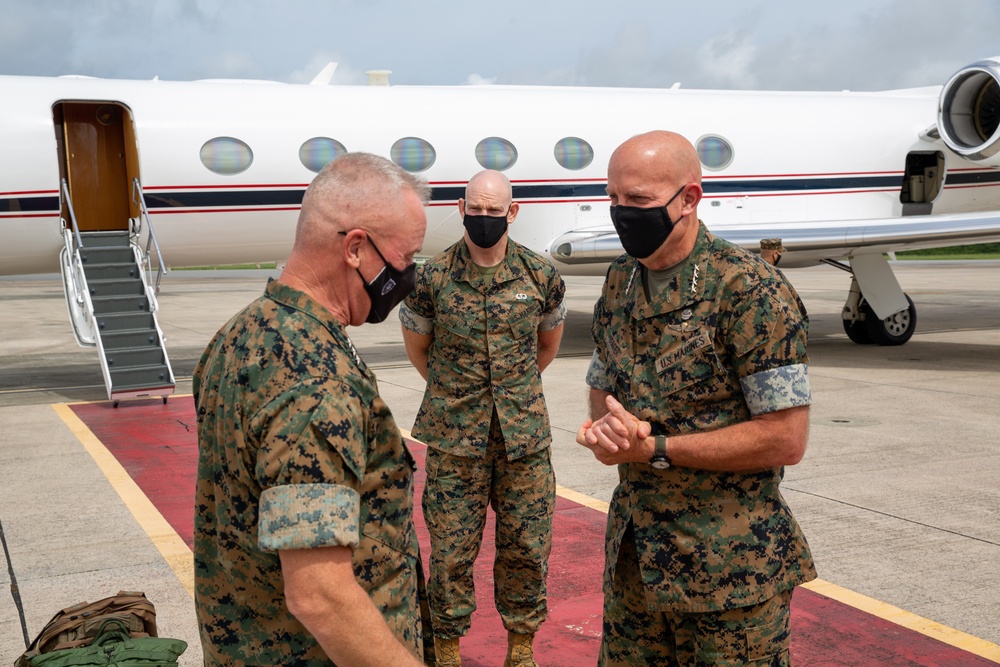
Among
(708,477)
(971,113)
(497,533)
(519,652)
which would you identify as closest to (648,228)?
(708,477)

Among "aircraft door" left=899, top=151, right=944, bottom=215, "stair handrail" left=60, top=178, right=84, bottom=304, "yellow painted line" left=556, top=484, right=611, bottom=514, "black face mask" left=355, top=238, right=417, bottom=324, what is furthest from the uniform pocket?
"aircraft door" left=899, top=151, right=944, bottom=215

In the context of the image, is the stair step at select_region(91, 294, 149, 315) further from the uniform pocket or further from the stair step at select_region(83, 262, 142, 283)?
the uniform pocket

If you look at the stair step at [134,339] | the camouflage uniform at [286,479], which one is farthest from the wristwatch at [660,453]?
the stair step at [134,339]

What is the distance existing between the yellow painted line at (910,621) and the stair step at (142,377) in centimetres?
734

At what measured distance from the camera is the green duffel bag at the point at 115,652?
9.85 ft

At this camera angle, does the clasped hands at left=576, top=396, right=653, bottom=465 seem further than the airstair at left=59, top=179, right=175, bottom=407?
No

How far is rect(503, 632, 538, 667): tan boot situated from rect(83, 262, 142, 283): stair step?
326 inches

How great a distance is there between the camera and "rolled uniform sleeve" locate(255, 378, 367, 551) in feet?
6.25

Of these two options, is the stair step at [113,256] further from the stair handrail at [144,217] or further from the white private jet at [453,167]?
the stair handrail at [144,217]

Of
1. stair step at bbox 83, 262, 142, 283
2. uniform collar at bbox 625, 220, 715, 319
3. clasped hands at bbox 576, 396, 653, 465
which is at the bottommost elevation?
stair step at bbox 83, 262, 142, 283

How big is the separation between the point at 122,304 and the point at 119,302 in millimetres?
47

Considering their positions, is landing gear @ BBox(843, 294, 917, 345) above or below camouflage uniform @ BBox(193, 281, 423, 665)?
below

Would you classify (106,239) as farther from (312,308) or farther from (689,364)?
(312,308)

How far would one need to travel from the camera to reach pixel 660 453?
2.77m
